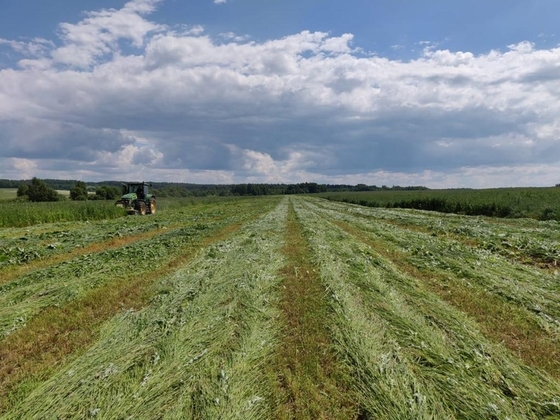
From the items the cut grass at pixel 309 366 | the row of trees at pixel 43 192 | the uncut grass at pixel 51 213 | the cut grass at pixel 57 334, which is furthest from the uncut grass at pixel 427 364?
the row of trees at pixel 43 192

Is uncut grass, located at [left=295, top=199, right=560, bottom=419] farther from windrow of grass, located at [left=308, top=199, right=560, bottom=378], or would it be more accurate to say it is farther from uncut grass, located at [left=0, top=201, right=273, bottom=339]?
uncut grass, located at [left=0, top=201, right=273, bottom=339]

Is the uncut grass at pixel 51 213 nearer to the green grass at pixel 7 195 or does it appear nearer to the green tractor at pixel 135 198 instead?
the green tractor at pixel 135 198

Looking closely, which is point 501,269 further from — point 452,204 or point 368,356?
point 452,204

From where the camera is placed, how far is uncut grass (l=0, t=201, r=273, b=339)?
20.7 feet

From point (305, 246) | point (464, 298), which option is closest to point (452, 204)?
point (305, 246)

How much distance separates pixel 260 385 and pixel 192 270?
224 inches

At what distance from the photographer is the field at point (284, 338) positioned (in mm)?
3502

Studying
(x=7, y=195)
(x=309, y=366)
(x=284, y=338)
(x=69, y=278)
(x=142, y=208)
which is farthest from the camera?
(x=7, y=195)

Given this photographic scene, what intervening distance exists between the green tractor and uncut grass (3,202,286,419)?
77.6 feet

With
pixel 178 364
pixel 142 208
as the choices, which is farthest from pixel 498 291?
pixel 142 208

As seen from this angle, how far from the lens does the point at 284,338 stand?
5043 mm

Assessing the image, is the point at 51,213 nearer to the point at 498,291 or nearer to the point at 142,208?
the point at 142,208

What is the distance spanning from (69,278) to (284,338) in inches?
260

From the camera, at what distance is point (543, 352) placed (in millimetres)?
4660
